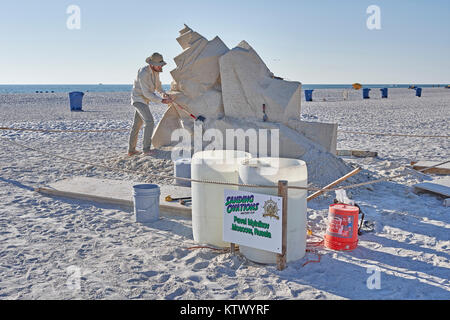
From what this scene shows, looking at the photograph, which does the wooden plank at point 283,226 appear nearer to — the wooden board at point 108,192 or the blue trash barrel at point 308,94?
the wooden board at point 108,192

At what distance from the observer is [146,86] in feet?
21.7

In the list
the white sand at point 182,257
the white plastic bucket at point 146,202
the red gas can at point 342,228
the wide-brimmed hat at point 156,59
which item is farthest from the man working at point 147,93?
the red gas can at point 342,228

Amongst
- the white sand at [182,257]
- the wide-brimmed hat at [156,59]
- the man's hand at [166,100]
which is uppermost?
the wide-brimmed hat at [156,59]

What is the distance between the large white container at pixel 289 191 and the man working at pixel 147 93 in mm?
3725

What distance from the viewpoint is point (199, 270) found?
127 inches

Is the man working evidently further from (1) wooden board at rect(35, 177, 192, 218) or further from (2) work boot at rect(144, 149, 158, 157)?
(1) wooden board at rect(35, 177, 192, 218)

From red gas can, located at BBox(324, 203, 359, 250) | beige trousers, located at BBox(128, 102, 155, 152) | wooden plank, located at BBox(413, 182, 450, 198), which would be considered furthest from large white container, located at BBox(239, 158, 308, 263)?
beige trousers, located at BBox(128, 102, 155, 152)

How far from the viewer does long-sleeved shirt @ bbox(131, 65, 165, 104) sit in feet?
21.7

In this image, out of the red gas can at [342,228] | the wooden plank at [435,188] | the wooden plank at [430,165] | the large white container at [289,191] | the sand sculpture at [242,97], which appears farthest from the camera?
the wooden plank at [430,165]

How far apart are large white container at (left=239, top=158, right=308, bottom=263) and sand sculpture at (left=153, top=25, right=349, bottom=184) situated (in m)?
2.60

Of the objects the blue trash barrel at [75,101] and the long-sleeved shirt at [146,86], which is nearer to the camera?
the long-sleeved shirt at [146,86]

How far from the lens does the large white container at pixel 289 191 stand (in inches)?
125
